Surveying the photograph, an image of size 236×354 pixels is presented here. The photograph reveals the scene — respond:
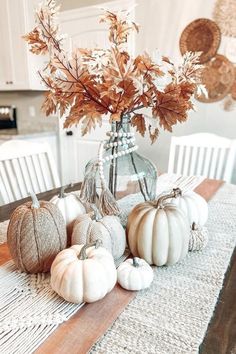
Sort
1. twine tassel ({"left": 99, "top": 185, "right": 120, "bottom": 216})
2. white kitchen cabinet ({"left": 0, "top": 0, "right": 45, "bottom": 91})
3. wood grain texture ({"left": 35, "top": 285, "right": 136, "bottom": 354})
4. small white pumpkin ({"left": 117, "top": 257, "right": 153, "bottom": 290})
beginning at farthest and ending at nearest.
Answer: white kitchen cabinet ({"left": 0, "top": 0, "right": 45, "bottom": 91}), twine tassel ({"left": 99, "top": 185, "right": 120, "bottom": 216}), small white pumpkin ({"left": 117, "top": 257, "right": 153, "bottom": 290}), wood grain texture ({"left": 35, "top": 285, "right": 136, "bottom": 354})

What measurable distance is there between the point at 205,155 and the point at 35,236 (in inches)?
57.3

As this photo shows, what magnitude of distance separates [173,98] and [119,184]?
31 cm

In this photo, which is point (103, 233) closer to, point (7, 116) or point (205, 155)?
point (205, 155)

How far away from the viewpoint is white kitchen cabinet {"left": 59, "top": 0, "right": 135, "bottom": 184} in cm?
274

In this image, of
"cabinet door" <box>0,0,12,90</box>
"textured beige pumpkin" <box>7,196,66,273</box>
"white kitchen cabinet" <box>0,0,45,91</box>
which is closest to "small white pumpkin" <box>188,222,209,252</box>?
"textured beige pumpkin" <box>7,196,66,273</box>

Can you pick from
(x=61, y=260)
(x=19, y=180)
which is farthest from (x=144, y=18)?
(x=61, y=260)

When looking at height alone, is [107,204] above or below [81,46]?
below

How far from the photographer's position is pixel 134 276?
0.65 metres

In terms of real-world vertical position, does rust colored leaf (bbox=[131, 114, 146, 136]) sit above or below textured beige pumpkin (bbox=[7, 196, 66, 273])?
above

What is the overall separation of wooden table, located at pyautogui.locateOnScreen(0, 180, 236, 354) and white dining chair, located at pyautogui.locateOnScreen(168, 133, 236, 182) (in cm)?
117

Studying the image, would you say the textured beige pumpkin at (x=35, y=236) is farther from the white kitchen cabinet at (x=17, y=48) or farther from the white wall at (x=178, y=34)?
the white kitchen cabinet at (x=17, y=48)

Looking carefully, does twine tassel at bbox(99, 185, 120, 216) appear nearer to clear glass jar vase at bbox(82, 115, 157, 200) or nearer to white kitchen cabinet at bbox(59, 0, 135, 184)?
clear glass jar vase at bbox(82, 115, 157, 200)

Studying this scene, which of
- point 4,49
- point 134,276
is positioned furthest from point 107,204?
point 4,49

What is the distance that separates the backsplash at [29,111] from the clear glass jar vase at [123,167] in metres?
2.42
